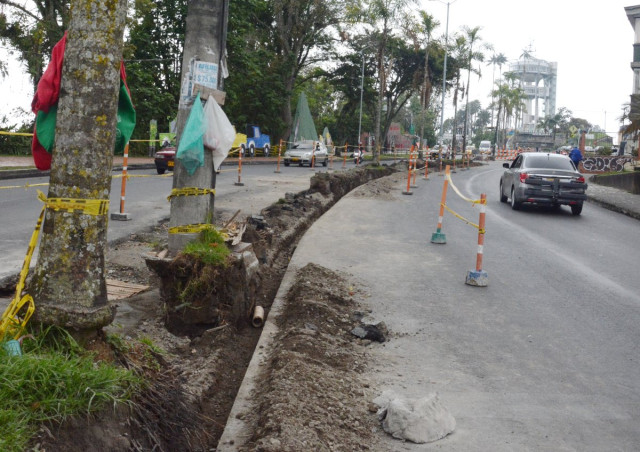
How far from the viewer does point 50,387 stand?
11.7ft

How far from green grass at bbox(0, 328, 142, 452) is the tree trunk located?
0.72 ft

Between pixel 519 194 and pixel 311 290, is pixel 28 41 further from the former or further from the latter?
pixel 311 290

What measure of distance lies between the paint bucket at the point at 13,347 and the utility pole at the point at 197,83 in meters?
3.69

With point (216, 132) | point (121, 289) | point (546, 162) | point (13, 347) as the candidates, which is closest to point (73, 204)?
point (13, 347)

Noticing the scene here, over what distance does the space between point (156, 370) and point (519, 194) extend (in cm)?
1619

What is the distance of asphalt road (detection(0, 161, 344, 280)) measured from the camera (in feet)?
33.0

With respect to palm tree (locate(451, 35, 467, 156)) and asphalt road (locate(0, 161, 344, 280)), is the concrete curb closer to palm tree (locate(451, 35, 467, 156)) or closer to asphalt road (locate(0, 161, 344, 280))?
asphalt road (locate(0, 161, 344, 280))

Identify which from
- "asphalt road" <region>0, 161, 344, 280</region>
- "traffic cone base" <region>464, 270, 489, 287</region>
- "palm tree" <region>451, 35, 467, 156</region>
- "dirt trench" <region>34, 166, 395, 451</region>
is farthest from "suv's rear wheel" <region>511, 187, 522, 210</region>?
"palm tree" <region>451, 35, 467, 156</region>

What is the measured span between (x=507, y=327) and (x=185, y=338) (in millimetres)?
3413

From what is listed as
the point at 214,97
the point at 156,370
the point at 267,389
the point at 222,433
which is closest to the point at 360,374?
the point at 267,389

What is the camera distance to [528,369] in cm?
612

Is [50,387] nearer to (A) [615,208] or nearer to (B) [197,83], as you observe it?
(B) [197,83]

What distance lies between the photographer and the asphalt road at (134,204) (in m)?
10.1

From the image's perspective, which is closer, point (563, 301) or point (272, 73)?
point (563, 301)
